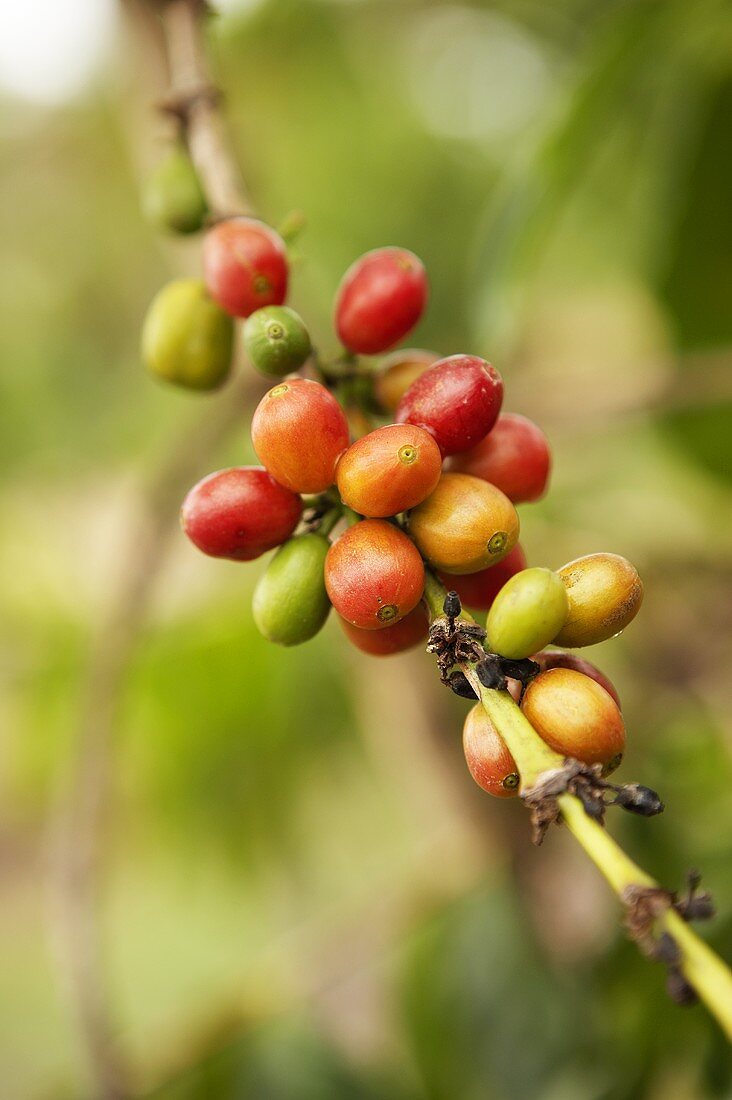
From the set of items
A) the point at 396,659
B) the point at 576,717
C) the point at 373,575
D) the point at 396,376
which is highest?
the point at 396,659

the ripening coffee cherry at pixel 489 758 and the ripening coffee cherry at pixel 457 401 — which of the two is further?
the ripening coffee cherry at pixel 457 401

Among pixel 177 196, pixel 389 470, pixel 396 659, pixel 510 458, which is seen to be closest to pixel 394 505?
pixel 389 470

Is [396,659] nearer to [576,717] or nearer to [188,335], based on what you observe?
[188,335]

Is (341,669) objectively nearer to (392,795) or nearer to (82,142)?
(392,795)

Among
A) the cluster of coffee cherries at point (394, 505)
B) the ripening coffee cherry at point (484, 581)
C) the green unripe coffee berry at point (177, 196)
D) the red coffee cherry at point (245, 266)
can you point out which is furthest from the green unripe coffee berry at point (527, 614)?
the green unripe coffee berry at point (177, 196)

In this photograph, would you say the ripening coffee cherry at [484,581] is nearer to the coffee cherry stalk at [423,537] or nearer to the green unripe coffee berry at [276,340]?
the coffee cherry stalk at [423,537]

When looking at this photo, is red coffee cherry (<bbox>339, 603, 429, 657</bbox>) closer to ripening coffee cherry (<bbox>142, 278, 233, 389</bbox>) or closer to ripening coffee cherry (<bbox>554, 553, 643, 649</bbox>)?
ripening coffee cherry (<bbox>554, 553, 643, 649</bbox>)

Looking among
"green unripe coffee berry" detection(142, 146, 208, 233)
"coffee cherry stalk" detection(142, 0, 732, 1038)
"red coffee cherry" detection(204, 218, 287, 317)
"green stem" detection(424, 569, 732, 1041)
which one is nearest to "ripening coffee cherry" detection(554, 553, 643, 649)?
"coffee cherry stalk" detection(142, 0, 732, 1038)
